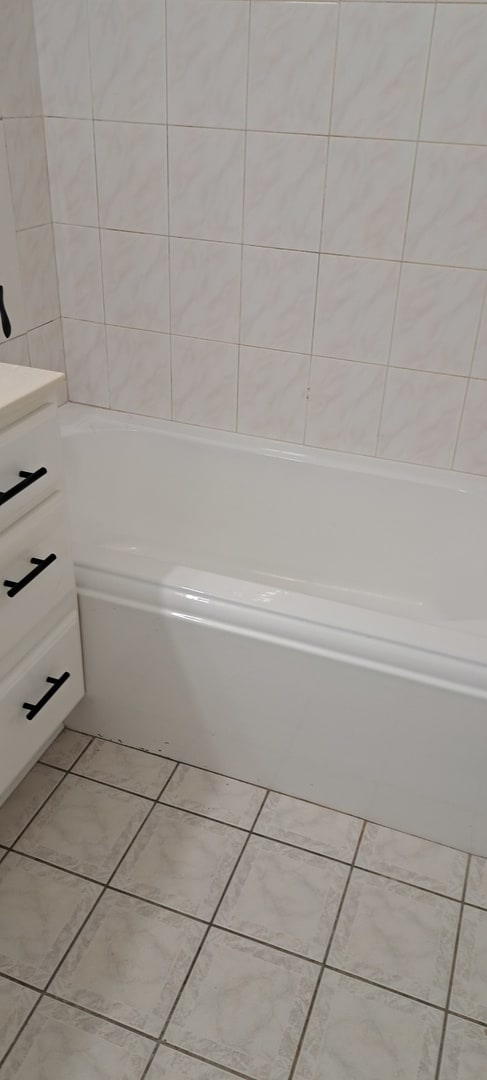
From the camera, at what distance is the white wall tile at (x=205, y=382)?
2150 millimetres

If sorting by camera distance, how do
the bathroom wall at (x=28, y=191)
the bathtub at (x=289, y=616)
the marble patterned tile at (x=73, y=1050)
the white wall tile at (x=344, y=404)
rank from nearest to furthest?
the marble patterned tile at (x=73, y=1050), the bathtub at (x=289, y=616), the bathroom wall at (x=28, y=191), the white wall tile at (x=344, y=404)

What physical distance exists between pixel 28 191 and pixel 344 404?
3.09 ft

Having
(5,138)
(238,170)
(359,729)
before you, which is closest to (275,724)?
(359,729)

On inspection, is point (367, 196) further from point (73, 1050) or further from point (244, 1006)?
point (73, 1050)

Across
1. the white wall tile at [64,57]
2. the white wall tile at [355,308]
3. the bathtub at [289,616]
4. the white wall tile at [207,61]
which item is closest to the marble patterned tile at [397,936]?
the bathtub at [289,616]

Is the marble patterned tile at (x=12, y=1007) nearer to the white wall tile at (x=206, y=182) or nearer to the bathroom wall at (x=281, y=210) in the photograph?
the bathroom wall at (x=281, y=210)

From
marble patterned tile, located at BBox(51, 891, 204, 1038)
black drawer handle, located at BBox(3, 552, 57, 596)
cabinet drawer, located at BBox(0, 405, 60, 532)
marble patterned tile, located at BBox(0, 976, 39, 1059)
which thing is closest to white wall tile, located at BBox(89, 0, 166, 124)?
cabinet drawer, located at BBox(0, 405, 60, 532)

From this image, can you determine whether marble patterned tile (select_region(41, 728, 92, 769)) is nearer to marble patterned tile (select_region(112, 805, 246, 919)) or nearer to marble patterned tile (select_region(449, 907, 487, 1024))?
marble patterned tile (select_region(112, 805, 246, 919))

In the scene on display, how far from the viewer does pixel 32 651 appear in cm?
153

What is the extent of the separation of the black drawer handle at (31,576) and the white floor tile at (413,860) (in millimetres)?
831

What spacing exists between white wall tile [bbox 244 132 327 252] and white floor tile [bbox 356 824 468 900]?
1.31 metres

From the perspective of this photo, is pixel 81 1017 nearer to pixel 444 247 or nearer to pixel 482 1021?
pixel 482 1021

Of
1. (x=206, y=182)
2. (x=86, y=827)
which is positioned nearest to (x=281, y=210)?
(x=206, y=182)

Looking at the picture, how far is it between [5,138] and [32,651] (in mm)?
1216
